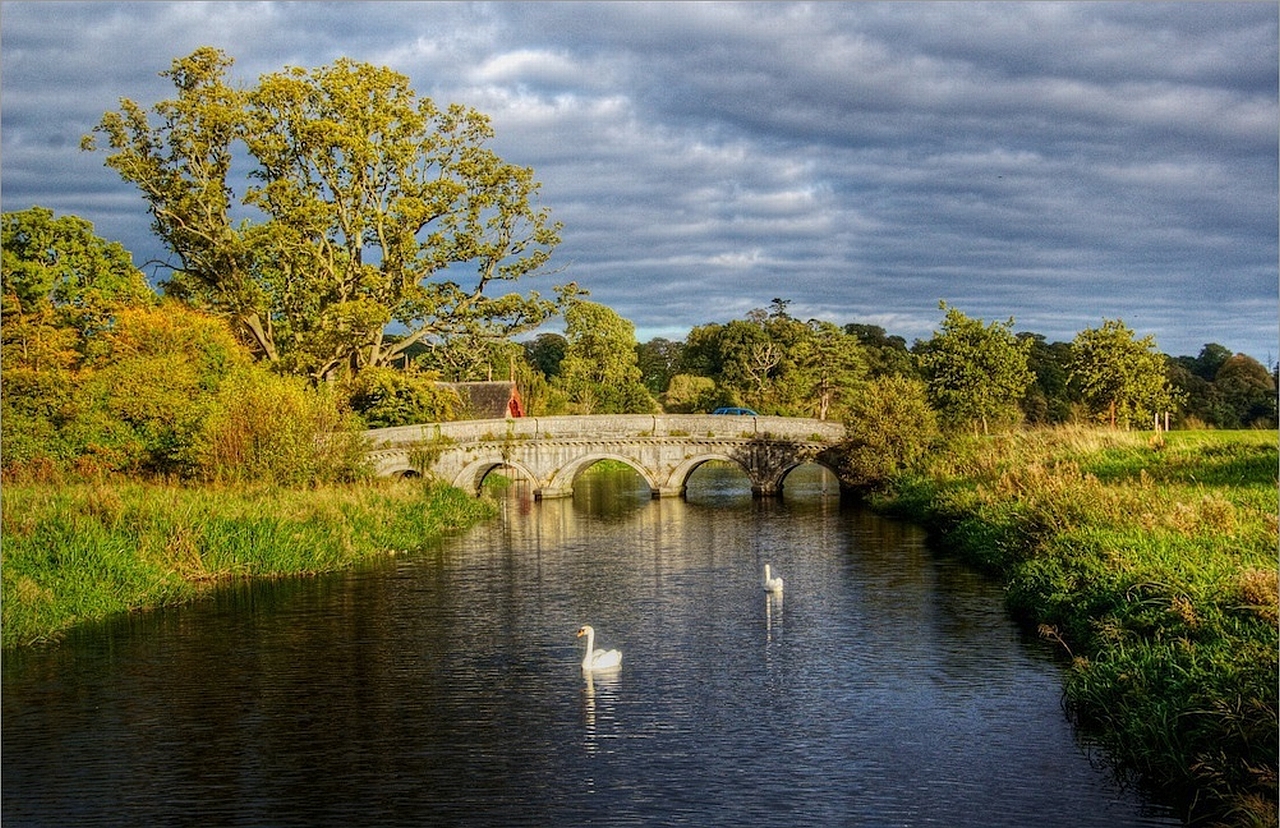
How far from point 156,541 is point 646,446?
30786 millimetres

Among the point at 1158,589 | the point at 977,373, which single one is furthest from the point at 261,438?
the point at 977,373

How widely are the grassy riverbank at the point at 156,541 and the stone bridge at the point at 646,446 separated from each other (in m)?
15.9

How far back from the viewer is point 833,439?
54.6 meters

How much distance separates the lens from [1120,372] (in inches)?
2140

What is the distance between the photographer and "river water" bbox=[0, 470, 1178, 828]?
14.2 meters

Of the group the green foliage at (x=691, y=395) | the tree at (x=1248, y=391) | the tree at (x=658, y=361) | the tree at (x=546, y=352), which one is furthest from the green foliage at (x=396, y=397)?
the tree at (x=658, y=361)

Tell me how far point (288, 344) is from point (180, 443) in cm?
1941

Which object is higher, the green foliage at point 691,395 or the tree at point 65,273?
the tree at point 65,273

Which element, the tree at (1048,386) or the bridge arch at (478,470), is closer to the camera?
the bridge arch at (478,470)

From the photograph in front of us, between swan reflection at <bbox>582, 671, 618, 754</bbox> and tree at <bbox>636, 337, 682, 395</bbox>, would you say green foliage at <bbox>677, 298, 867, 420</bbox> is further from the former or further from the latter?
swan reflection at <bbox>582, 671, 618, 754</bbox>

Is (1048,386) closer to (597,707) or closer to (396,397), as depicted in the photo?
(396,397)

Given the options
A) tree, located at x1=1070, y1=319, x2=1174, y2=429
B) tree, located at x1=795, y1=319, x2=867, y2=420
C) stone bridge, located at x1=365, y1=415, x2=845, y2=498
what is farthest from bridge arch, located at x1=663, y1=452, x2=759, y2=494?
tree, located at x1=795, y1=319, x2=867, y2=420

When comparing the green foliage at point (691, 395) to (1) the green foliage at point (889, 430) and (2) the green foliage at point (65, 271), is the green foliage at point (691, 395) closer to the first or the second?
(1) the green foliage at point (889, 430)

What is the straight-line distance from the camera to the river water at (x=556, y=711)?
1418 cm
